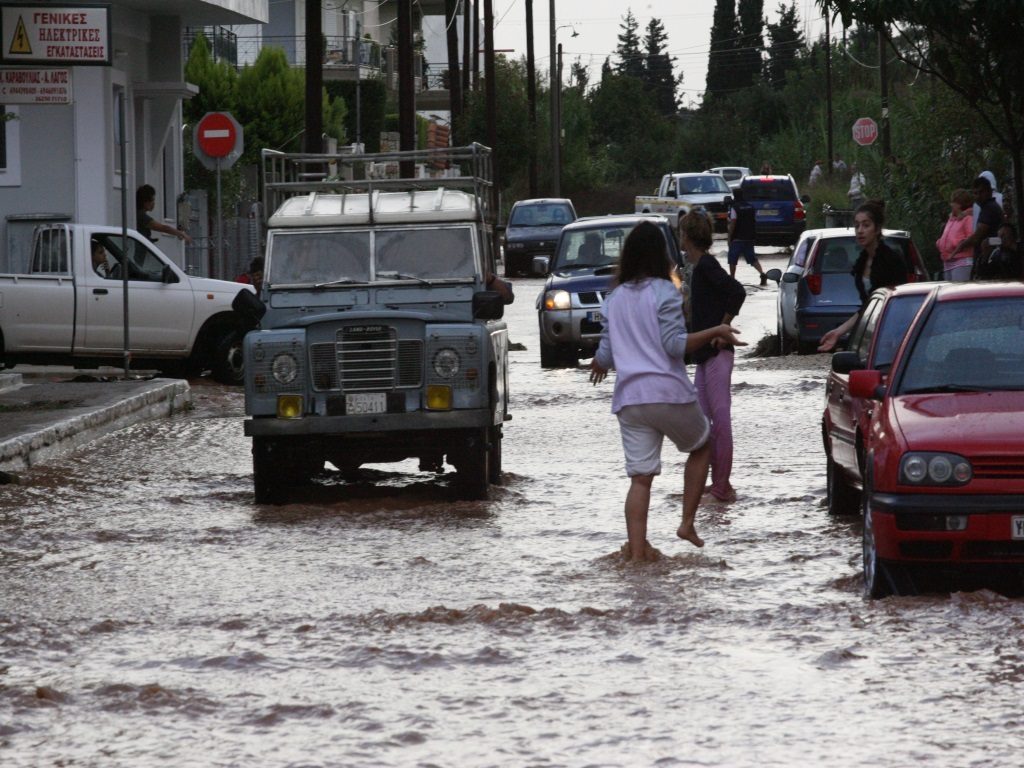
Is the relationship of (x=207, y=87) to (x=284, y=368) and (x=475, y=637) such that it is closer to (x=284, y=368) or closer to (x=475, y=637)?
(x=284, y=368)

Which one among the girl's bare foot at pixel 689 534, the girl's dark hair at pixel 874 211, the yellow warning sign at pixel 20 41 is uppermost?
the yellow warning sign at pixel 20 41

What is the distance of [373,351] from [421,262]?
1416 millimetres

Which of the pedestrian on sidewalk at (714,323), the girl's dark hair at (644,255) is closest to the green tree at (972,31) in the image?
the pedestrian on sidewalk at (714,323)

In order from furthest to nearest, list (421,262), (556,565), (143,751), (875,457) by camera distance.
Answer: (421,262) < (556,565) < (875,457) < (143,751)

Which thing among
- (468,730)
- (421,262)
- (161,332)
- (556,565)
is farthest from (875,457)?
(161,332)

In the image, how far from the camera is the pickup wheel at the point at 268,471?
41.0 ft

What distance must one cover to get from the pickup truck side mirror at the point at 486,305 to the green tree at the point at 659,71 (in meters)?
151

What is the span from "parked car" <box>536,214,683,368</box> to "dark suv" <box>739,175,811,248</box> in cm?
2436

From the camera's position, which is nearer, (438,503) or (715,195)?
(438,503)

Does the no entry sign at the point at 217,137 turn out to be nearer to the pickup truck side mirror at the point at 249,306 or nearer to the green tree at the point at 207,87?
the pickup truck side mirror at the point at 249,306

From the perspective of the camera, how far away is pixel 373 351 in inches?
493

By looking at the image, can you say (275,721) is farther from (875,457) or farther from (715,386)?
(715,386)

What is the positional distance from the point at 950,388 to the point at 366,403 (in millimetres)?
4493

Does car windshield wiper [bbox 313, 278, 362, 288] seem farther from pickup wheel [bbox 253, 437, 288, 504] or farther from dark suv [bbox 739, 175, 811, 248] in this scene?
dark suv [bbox 739, 175, 811, 248]
